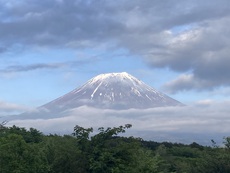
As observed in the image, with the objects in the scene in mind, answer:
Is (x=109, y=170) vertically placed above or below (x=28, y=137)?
below

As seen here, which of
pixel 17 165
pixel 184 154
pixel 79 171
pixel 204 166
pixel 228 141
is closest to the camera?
pixel 17 165

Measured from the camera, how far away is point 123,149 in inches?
1250

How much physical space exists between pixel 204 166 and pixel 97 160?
33.0 feet

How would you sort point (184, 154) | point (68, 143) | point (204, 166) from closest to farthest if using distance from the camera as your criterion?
point (68, 143) → point (204, 166) → point (184, 154)

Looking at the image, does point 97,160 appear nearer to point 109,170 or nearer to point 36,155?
point 109,170

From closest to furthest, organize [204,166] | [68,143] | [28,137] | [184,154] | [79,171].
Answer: [79,171] → [68,143] → [204,166] → [28,137] → [184,154]

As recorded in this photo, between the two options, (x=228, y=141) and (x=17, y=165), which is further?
(x=228, y=141)

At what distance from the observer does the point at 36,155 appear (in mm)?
28828

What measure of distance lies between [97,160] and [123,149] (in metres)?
1.74

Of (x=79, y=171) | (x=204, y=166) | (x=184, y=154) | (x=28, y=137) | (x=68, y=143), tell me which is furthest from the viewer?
(x=184, y=154)

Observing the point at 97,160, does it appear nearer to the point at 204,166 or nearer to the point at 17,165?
the point at 17,165

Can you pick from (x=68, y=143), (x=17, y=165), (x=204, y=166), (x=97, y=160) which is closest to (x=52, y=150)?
(x=68, y=143)

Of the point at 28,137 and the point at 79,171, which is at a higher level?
the point at 28,137

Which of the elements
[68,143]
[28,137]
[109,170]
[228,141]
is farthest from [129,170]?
[28,137]
